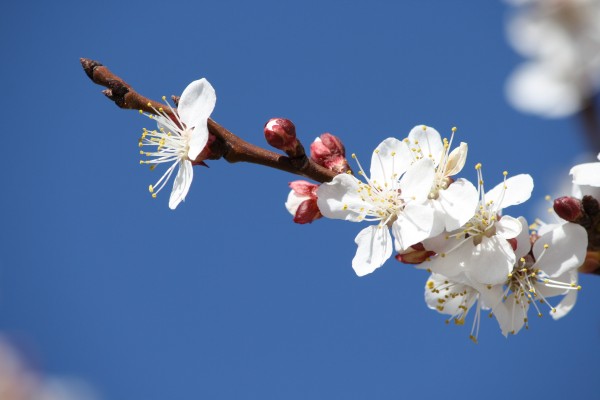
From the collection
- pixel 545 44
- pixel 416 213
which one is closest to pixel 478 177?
pixel 416 213

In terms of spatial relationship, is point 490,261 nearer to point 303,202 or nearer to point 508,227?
point 508,227

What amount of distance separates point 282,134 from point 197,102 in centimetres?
20

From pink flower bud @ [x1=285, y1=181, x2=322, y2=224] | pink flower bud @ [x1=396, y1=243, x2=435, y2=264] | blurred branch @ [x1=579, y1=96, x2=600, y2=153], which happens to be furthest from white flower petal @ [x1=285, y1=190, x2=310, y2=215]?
blurred branch @ [x1=579, y1=96, x2=600, y2=153]

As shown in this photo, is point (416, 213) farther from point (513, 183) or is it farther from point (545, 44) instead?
point (545, 44)

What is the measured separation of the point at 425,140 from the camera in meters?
1.49

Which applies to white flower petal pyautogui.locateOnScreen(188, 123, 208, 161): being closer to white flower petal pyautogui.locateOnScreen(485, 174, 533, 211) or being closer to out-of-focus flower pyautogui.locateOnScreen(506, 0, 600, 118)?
white flower petal pyautogui.locateOnScreen(485, 174, 533, 211)

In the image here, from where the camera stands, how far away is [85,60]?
1.40 meters

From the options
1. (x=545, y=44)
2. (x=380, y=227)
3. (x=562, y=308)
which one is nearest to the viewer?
(x=380, y=227)

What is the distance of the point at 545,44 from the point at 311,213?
6.90ft

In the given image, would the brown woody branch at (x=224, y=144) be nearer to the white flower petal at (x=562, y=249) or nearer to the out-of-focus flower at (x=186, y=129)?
the out-of-focus flower at (x=186, y=129)

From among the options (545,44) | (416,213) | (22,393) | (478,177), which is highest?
(545,44)

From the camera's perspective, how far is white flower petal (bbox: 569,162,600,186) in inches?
49.1

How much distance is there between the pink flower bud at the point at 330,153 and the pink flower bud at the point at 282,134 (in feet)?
0.23

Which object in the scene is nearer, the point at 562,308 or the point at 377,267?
the point at 377,267
